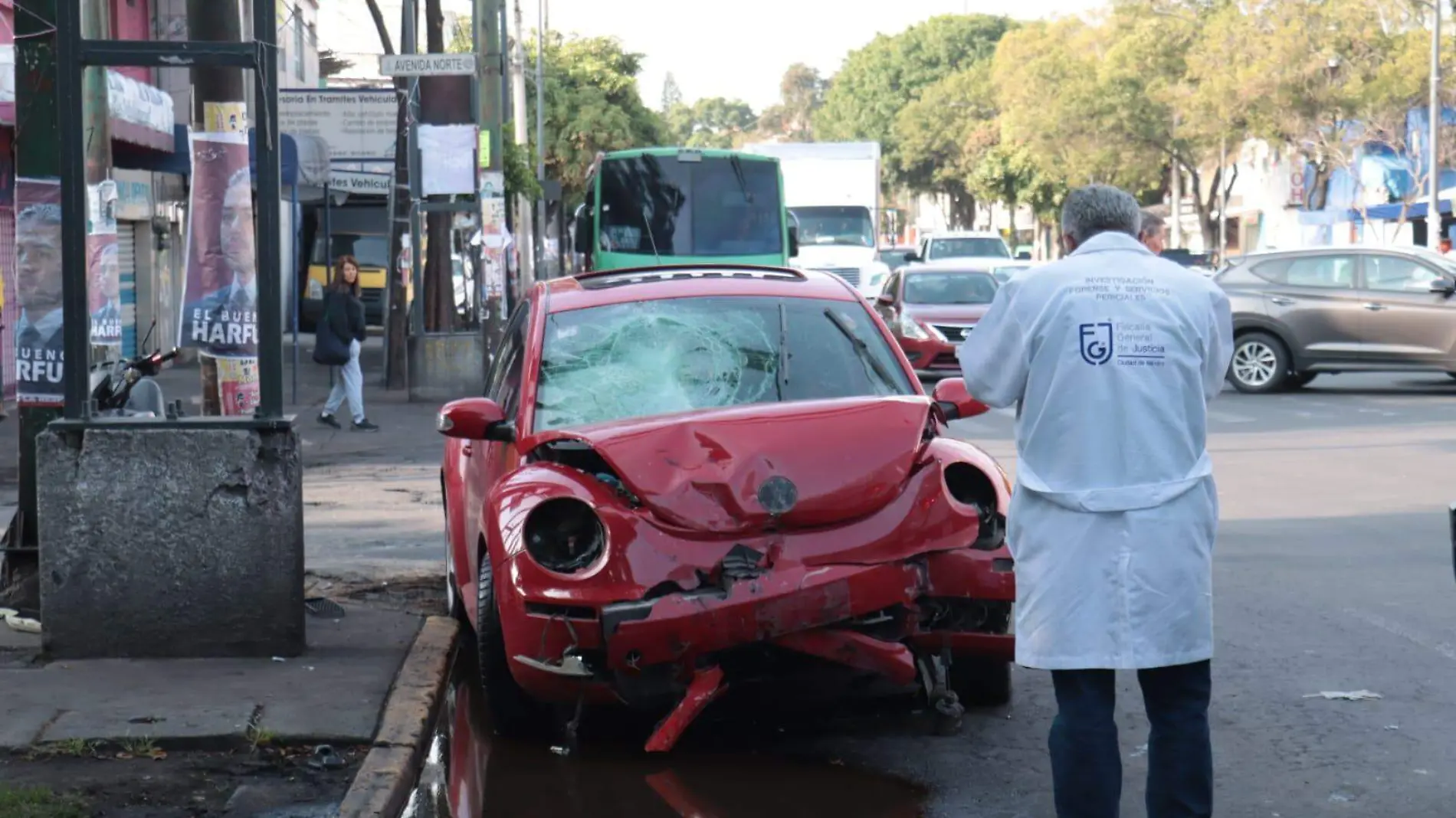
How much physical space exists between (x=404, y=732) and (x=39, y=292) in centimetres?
272

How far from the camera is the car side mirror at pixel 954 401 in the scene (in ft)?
21.8

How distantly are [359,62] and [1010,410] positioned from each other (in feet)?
145

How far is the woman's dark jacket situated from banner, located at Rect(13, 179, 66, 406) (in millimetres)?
10398

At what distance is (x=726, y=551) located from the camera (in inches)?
225

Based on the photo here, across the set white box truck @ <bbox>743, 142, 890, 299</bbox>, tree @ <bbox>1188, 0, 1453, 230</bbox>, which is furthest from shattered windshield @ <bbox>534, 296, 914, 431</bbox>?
tree @ <bbox>1188, 0, 1453, 230</bbox>

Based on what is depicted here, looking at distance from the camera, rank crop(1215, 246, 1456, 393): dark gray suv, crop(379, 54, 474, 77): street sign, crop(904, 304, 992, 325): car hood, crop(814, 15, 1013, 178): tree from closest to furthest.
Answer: crop(379, 54, 474, 77): street sign, crop(1215, 246, 1456, 393): dark gray suv, crop(904, 304, 992, 325): car hood, crop(814, 15, 1013, 178): tree

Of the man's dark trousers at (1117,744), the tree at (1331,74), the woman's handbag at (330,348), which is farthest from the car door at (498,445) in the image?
the tree at (1331,74)

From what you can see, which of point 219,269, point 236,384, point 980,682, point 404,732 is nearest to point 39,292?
point 219,269

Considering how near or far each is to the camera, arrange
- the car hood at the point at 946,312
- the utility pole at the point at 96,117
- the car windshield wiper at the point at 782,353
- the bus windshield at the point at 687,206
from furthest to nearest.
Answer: the bus windshield at the point at 687,206 → the car hood at the point at 946,312 → the utility pole at the point at 96,117 → the car windshield wiper at the point at 782,353

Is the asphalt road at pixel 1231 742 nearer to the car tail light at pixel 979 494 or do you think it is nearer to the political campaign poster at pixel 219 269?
the car tail light at pixel 979 494

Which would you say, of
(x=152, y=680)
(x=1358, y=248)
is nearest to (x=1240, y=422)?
(x=1358, y=248)

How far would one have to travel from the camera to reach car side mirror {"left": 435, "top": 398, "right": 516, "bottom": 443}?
662cm

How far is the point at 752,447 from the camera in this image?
5.88 m

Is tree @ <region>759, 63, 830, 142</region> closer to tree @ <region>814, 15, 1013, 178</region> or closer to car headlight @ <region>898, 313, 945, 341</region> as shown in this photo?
tree @ <region>814, 15, 1013, 178</region>
